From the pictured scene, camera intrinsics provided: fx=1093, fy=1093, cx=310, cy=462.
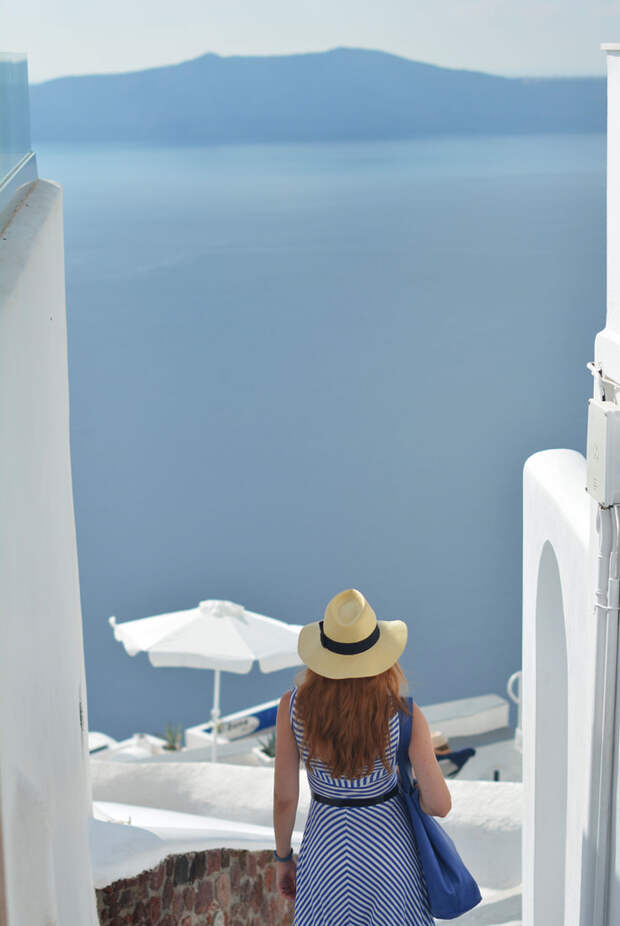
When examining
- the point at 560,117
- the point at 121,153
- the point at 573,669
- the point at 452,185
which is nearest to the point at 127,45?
the point at 121,153

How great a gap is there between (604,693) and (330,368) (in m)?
24.6

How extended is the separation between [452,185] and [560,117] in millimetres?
3281

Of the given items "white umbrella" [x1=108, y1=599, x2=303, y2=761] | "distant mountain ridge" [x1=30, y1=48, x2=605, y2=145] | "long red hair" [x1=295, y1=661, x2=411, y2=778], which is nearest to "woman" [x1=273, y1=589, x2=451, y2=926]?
"long red hair" [x1=295, y1=661, x2=411, y2=778]

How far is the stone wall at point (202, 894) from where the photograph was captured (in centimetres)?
363

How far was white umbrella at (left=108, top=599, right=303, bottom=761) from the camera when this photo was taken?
10516 millimetres

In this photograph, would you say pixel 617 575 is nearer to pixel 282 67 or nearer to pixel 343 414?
pixel 343 414

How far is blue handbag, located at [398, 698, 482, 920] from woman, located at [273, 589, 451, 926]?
0.09ft

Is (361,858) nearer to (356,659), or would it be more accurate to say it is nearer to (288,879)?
(288,879)

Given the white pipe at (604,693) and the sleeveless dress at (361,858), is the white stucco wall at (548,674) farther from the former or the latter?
the sleeveless dress at (361,858)

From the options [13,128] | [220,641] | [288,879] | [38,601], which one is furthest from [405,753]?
[220,641]

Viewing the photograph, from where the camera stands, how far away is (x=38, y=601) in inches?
96.3

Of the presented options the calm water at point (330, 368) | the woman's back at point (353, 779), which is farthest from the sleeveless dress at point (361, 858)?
the calm water at point (330, 368)

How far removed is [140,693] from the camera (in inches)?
918

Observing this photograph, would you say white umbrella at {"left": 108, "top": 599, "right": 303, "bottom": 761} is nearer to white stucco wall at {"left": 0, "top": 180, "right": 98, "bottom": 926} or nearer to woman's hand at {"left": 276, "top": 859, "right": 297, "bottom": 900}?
white stucco wall at {"left": 0, "top": 180, "right": 98, "bottom": 926}
